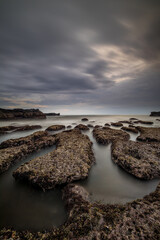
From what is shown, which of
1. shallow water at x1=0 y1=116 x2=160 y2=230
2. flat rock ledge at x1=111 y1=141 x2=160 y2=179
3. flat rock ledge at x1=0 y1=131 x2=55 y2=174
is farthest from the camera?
flat rock ledge at x1=0 y1=131 x2=55 y2=174

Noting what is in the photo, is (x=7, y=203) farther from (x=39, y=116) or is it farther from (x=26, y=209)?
(x=39, y=116)

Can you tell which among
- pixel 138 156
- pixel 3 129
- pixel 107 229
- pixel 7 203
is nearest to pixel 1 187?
pixel 7 203

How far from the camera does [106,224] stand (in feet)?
11.7

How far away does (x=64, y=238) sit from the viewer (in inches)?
127

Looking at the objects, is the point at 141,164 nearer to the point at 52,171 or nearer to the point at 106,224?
the point at 106,224

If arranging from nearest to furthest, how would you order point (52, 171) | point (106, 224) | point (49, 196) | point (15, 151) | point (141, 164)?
point (106, 224) → point (49, 196) → point (52, 171) → point (141, 164) → point (15, 151)

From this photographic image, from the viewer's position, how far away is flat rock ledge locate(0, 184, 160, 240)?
3.19m

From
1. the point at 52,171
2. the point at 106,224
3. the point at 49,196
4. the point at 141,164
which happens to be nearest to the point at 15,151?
the point at 52,171

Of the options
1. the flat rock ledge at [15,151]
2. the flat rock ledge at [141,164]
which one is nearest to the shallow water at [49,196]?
the flat rock ledge at [141,164]

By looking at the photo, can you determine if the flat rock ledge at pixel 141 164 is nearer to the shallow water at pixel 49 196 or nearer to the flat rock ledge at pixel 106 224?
the shallow water at pixel 49 196

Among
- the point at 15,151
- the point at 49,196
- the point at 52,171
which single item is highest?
the point at 15,151

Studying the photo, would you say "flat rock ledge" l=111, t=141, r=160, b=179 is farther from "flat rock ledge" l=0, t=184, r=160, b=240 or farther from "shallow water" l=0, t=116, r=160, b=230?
"flat rock ledge" l=0, t=184, r=160, b=240

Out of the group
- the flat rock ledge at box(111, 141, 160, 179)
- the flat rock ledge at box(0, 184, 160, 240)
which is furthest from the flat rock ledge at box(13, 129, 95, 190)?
the flat rock ledge at box(111, 141, 160, 179)

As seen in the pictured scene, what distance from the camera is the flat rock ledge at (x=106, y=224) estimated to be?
10.5 feet
